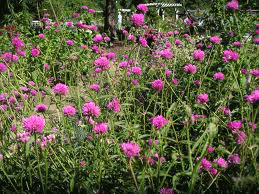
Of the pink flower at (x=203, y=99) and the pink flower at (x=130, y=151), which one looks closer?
the pink flower at (x=130, y=151)

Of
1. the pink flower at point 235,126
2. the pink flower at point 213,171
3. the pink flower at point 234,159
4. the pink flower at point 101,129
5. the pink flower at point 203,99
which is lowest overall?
the pink flower at point 213,171

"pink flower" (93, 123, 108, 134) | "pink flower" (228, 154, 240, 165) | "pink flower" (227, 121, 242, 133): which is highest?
"pink flower" (93, 123, 108, 134)

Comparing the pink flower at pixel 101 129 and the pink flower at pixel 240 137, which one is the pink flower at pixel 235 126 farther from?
the pink flower at pixel 101 129

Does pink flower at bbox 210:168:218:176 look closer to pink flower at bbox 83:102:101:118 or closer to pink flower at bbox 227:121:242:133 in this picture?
pink flower at bbox 227:121:242:133

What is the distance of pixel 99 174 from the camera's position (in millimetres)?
1519

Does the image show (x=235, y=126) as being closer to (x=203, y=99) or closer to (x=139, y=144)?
(x=203, y=99)

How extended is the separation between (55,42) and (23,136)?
292cm

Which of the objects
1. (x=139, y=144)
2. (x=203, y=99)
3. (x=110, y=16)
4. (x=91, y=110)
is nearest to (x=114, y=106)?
(x=91, y=110)

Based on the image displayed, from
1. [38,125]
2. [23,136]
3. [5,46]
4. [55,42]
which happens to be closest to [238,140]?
[38,125]

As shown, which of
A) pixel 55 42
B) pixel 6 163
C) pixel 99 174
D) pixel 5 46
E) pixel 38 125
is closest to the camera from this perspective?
pixel 38 125

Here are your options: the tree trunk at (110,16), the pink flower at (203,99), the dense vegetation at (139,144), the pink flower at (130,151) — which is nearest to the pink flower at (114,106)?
the dense vegetation at (139,144)

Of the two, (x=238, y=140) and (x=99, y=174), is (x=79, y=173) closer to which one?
(x=99, y=174)

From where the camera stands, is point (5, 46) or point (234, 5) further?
point (5, 46)

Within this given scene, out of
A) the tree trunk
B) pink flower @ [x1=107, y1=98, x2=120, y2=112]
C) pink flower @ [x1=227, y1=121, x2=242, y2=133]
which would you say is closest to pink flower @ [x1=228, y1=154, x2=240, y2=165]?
pink flower @ [x1=227, y1=121, x2=242, y2=133]
